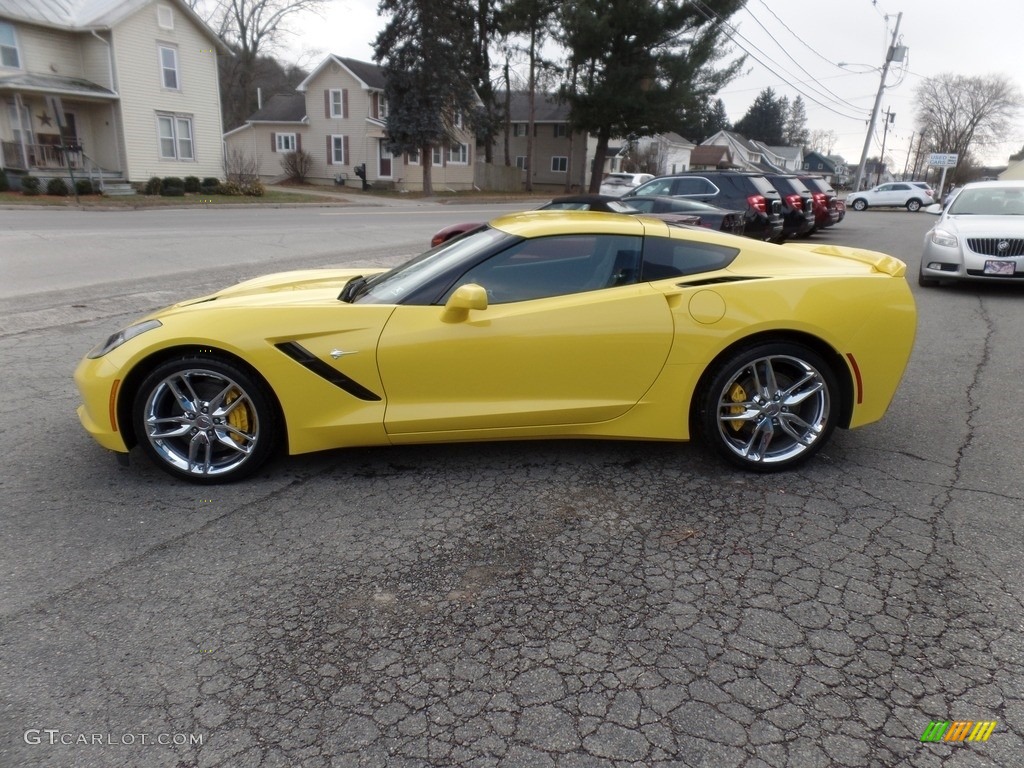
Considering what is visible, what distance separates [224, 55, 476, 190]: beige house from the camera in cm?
4125

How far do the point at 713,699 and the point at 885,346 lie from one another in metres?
2.42

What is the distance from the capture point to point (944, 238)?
9789 millimetres

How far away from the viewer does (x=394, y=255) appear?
40.9ft

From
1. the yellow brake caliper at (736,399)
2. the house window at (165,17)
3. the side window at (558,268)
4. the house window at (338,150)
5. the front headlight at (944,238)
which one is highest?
the house window at (165,17)

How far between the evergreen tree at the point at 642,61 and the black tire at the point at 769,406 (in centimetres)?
3682

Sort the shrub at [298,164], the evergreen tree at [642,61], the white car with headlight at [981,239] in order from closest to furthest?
the white car with headlight at [981,239] → the evergreen tree at [642,61] → the shrub at [298,164]

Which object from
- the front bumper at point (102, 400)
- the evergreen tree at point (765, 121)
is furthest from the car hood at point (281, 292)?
the evergreen tree at point (765, 121)

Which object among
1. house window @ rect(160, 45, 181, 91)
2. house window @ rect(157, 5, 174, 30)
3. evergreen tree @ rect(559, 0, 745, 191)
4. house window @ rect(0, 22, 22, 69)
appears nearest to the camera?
house window @ rect(0, 22, 22, 69)

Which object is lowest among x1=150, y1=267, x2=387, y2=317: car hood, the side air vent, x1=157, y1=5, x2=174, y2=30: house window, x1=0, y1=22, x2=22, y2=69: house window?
the side air vent

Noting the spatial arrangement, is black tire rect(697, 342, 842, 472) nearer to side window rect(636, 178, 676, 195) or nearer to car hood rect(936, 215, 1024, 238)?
car hood rect(936, 215, 1024, 238)

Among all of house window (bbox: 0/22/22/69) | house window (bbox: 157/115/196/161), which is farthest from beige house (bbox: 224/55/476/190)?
house window (bbox: 0/22/22/69)

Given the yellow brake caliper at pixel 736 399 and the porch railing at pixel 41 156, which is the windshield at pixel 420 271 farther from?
the porch railing at pixel 41 156

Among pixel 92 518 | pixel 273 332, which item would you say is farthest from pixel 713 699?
pixel 92 518

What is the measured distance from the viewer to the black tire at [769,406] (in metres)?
3.83
